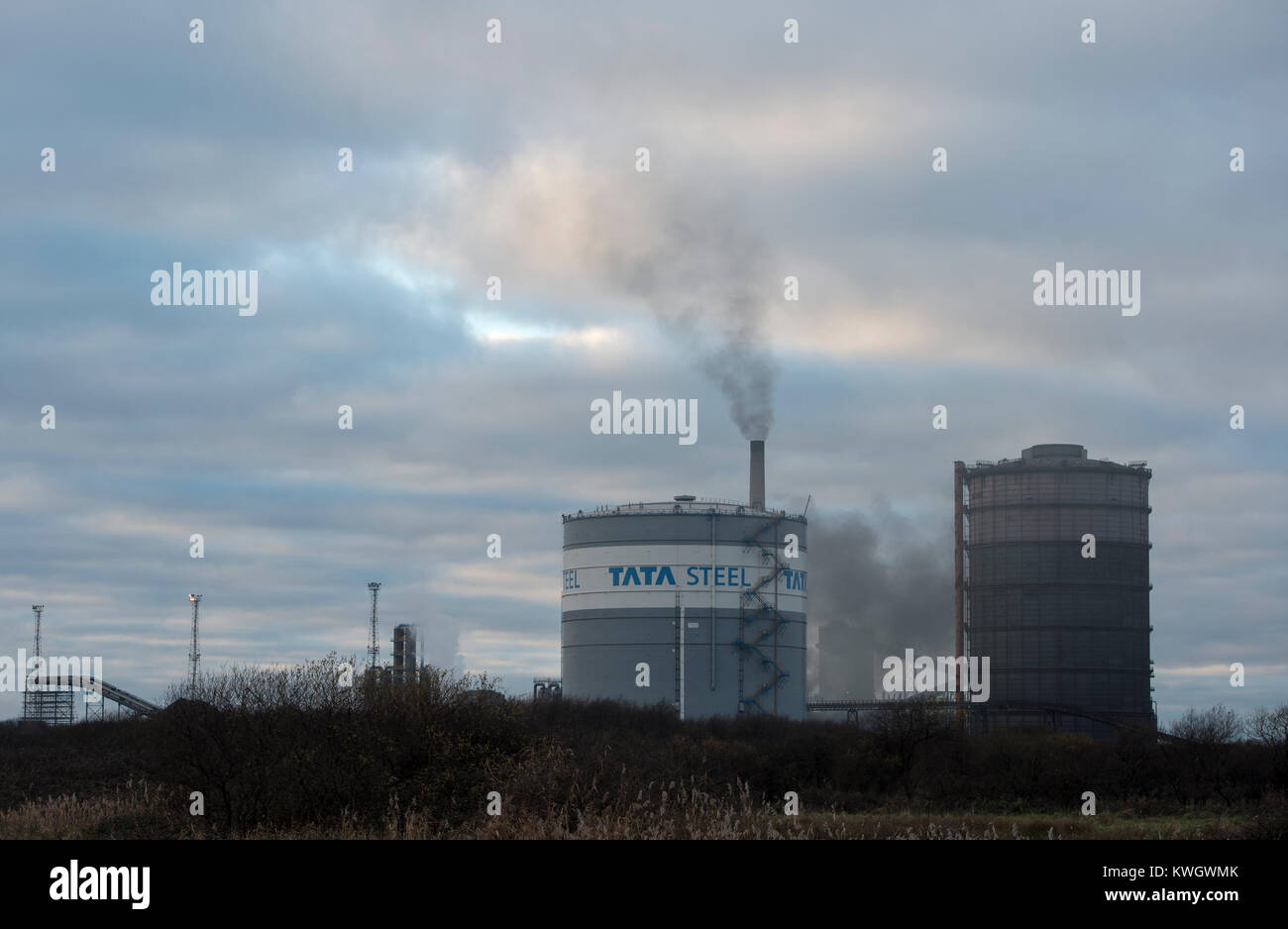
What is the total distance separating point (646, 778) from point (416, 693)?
569cm

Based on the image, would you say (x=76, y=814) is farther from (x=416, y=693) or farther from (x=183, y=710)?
(x=416, y=693)

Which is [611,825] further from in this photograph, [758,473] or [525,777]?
[758,473]

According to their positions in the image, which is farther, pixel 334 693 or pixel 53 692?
pixel 53 692

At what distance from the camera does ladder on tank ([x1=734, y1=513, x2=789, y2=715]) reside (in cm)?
7419

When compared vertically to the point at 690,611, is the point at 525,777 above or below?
below

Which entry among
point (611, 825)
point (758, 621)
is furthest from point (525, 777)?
point (758, 621)

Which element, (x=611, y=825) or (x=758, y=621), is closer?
(x=611, y=825)

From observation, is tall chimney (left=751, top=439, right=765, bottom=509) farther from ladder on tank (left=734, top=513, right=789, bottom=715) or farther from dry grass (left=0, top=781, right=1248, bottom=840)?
dry grass (left=0, top=781, right=1248, bottom=840)

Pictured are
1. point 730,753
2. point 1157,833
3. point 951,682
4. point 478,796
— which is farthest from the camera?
point 951,682

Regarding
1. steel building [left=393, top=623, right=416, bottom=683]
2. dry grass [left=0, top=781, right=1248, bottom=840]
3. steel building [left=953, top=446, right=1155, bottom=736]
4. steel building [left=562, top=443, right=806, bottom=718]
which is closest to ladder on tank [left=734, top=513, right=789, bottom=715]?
Answer: steel building [left=562, top=443, right=806, bottom=718]

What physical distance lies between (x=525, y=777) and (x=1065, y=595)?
191 ft

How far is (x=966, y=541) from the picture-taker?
80000mm

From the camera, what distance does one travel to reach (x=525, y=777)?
24.0 m
